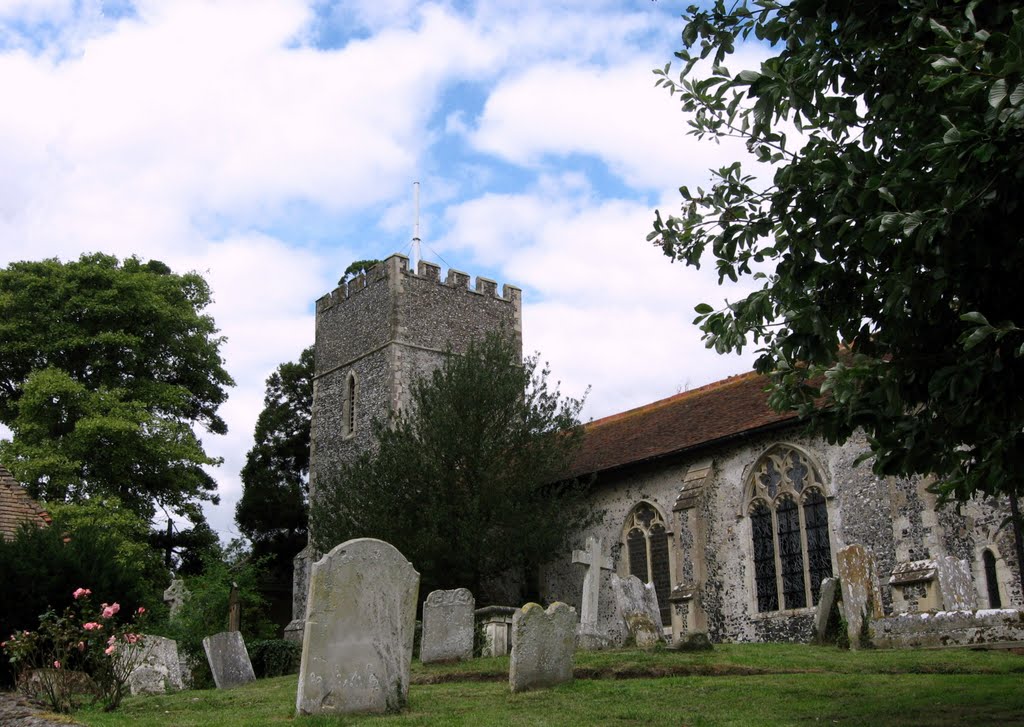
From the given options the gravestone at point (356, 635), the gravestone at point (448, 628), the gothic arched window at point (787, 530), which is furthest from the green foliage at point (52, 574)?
Answer: the gothic arched window at point (787, 530)

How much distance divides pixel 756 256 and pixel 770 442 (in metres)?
12.2

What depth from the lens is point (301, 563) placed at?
90.0 feet

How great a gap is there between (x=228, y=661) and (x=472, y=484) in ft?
25.3

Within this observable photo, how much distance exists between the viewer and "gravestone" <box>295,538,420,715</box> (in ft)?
26.9

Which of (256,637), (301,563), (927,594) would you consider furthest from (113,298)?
(927,594)

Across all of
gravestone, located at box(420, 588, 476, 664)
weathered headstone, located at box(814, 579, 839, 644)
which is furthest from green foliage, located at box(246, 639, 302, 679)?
weathered headstone, located at box(814, 579, 839, 644)

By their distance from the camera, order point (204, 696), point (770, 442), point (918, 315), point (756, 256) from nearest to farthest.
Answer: point (918, 315), point (756, 256), point (204, 696), point (770, 442)

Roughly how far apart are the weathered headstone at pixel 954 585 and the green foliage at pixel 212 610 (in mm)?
11996

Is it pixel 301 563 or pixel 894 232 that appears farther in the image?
pixel 301 563

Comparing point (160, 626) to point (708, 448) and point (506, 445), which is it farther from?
point (708, 448)

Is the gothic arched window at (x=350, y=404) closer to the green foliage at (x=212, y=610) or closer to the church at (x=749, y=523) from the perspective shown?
the church at (x=749, y=523)

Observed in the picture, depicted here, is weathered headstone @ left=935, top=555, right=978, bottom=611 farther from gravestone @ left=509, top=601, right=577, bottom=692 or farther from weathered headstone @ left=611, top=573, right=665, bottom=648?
gravestone @ left=509, top=601, right=577, bottom=692

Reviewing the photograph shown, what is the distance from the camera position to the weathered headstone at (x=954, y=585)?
12.7 m

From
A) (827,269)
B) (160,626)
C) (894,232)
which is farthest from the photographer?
(160,626)
